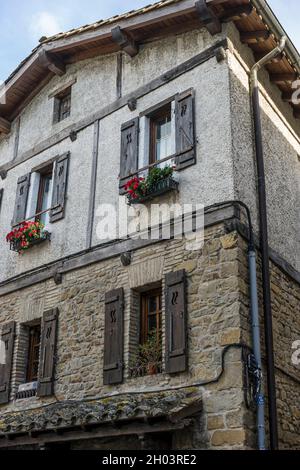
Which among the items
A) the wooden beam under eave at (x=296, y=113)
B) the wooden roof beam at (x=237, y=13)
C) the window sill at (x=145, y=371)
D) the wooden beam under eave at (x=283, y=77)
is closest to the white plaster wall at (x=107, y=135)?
the wooden roof beam at (x=237, y=13)

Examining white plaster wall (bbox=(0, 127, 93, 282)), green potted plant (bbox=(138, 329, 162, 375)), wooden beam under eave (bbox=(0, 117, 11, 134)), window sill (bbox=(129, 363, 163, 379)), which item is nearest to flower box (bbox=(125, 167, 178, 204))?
white plaster wall (bbox=(0, 127, 93, 282))

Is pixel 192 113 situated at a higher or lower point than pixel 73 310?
higher

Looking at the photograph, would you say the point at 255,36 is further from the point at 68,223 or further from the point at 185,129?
the point at 68,223

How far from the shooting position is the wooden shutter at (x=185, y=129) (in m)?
8.98

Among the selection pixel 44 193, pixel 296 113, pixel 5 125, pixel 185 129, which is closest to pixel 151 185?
pixel 185 129

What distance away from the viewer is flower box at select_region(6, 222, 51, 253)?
10680mm

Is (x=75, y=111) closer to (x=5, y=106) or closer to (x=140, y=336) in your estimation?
(x=5, y=106)

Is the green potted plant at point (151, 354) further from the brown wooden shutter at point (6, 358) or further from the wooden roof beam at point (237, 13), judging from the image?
the wooden roof beam at point (237, 13)

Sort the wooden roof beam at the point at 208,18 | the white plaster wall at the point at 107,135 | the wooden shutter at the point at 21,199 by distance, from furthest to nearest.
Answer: the wooden shutter at the point at 21,199, the wooden roof beam at the point at 208,18, the white plaster wall at the point at 107,135

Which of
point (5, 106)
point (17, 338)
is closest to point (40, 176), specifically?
point (5, 106)

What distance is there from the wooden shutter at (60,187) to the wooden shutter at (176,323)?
9.94 feet

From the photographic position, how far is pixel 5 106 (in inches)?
520
